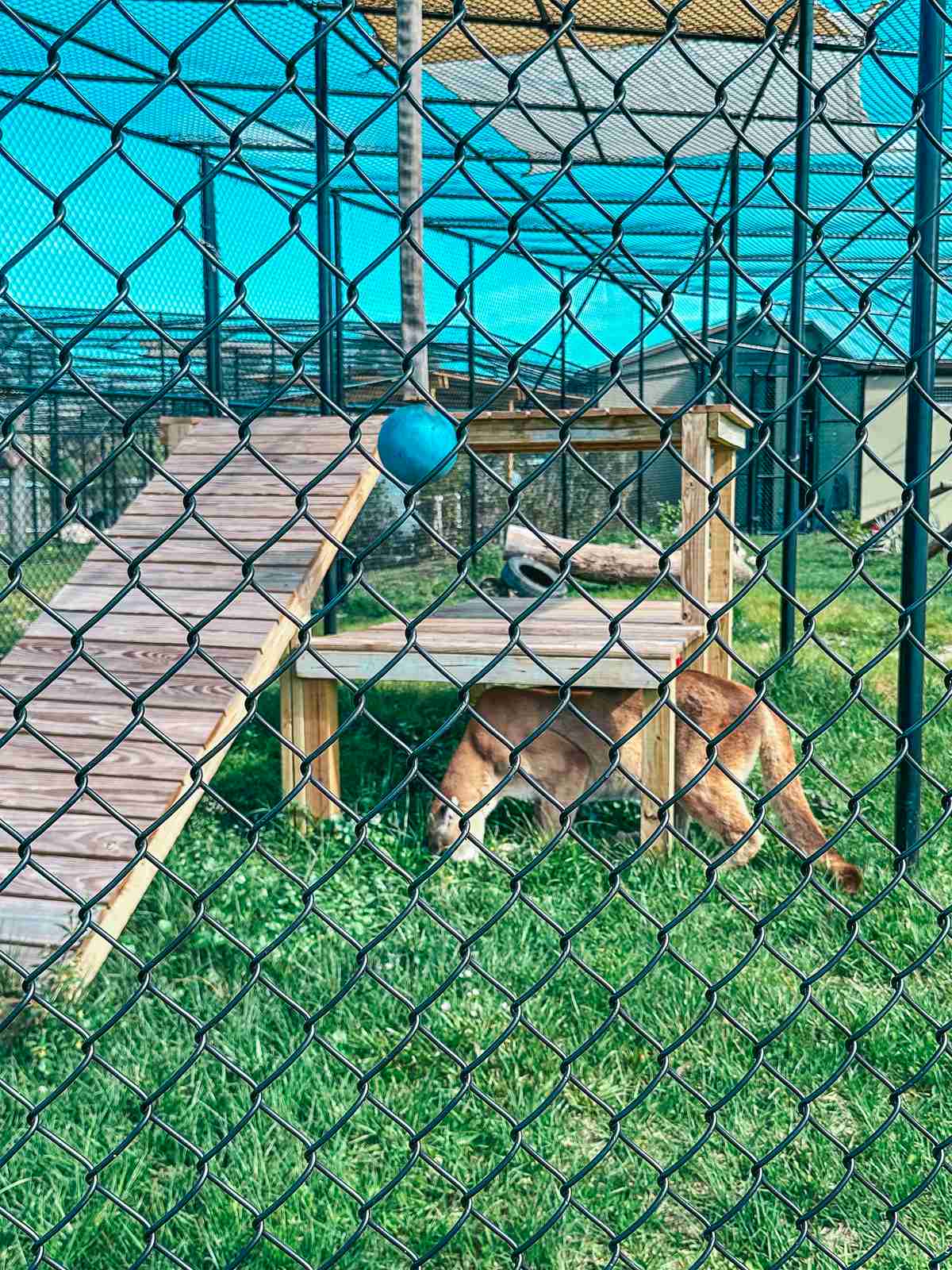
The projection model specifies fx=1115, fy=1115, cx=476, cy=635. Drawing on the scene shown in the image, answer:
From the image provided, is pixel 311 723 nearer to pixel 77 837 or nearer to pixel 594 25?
pixel 77 837

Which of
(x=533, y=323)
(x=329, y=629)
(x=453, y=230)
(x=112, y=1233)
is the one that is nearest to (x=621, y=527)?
(x=533, y=323)

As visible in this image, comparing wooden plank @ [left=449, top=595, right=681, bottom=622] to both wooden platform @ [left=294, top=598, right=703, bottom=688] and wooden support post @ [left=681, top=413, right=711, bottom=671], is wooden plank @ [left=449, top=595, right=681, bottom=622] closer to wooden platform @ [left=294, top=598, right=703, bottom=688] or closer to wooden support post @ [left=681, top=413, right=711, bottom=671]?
wooden platform @ [left=294, top=598, right=703, bottom=688]

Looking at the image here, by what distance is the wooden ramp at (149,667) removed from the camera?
3.35 meters

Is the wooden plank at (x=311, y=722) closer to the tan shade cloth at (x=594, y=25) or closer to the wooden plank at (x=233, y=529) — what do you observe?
the wooden plank at (x=233, y=529)

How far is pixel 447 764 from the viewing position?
5723mm

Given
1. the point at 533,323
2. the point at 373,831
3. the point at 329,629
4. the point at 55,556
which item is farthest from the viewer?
the point at 533,323

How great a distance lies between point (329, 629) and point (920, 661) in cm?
406

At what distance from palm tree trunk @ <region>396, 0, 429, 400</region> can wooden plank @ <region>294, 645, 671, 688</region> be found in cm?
311

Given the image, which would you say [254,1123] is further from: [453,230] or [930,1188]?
[453,230]

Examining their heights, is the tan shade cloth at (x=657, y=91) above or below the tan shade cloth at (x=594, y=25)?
below

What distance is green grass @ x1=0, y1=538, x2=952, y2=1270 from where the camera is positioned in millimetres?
1844

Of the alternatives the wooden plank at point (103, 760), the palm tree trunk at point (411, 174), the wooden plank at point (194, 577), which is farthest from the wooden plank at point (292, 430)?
the palm tree trunk at point (411, 174)

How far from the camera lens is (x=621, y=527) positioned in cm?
1585

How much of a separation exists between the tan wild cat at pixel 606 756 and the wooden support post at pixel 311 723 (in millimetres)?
491
